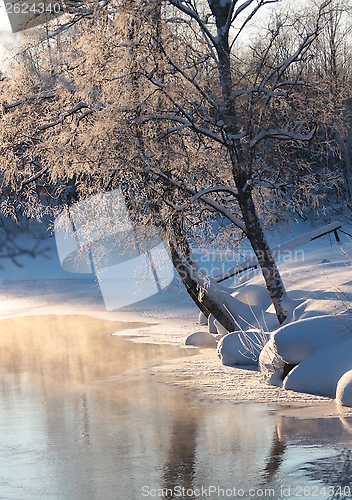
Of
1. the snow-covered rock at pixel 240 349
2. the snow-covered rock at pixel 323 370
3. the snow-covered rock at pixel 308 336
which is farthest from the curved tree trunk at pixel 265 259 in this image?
the snow-covered rock at pixel 323 370

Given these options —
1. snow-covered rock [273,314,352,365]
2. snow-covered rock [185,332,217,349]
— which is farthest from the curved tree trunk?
snow-covered rock [273,314,352,365]

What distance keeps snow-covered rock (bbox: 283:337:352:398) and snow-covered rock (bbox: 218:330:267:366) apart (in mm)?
1667

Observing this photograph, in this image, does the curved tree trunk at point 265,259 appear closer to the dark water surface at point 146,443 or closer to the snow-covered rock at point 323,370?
the dark water surface at point 146,443

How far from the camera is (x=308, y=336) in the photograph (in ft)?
35.2

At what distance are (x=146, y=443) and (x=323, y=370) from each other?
2947mm

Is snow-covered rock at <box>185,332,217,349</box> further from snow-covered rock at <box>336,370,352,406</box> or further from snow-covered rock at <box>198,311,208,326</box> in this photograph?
snow-covered rock at <box>336,370,352,406</box>

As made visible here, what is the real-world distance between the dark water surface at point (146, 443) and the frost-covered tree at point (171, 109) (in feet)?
9.39

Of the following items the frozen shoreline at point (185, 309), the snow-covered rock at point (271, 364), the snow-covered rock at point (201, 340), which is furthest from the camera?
the snow-covered rock at point (201, 340)

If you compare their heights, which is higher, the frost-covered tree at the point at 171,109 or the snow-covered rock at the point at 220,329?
the frost-covered tree at the point at 171,109

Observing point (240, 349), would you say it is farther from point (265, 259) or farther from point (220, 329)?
point (220, 329)

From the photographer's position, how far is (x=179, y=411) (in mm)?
9727

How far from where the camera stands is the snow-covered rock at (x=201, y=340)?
47.6 ft

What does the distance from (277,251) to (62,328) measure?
6.69m

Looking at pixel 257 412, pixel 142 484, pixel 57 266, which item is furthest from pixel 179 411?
pixel 57 266
